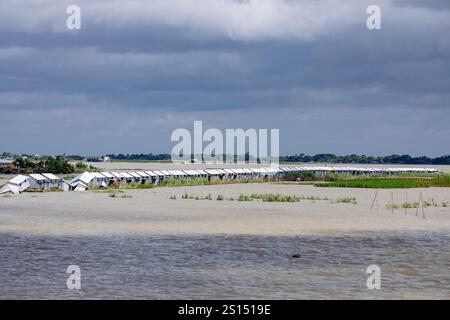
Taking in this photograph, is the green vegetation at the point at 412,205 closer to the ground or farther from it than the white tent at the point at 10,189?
closer to the ground

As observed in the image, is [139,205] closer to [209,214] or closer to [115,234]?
[209,214]

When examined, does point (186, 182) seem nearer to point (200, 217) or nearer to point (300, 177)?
point (300, 177)

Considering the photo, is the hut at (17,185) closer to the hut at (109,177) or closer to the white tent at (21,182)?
the white tent at (21,182)

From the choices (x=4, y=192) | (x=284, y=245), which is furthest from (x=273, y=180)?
(x=284, y=245)

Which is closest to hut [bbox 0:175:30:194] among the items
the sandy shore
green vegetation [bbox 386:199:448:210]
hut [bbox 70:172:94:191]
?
hut [bbox 70:172:94:191]

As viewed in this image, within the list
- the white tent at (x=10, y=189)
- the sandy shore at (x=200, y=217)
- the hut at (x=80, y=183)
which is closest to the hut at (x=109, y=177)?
the hut at (x=80, y=183)

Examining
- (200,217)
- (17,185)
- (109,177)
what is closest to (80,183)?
(17,185)

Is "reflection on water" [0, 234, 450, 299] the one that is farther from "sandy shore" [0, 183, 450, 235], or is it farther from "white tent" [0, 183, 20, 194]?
"white tent" [0, 183, 20, 194]
